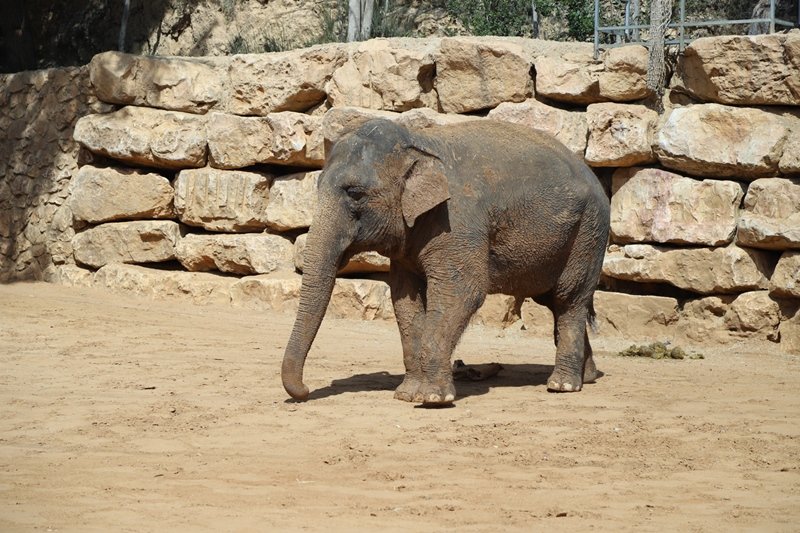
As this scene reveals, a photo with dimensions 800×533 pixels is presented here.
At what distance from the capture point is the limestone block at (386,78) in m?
13.1

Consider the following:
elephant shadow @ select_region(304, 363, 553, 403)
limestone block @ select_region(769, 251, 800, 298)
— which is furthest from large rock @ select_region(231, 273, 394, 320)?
limestone block @ select_region(769, 251, 800, 298)

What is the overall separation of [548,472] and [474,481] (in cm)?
49

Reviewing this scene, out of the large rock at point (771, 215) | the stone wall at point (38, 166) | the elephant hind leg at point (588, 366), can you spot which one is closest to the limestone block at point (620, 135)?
the large rock at point (771, 215)

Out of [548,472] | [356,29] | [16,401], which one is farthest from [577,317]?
[356,29]

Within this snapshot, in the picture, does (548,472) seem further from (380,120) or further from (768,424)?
(380,120)

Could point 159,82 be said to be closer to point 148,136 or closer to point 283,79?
point 148,136

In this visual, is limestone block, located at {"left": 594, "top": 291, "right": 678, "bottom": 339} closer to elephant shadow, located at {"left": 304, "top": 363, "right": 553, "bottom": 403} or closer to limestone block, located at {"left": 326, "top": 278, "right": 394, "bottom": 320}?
elephant shadow, located at {"left": 304, "top": 363, "right": 553, "bottom": 403}

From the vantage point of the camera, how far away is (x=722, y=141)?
11836 mm

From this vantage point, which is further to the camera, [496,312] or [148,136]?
[148,136]

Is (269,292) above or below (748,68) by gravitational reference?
below

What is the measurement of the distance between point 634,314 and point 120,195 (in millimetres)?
6326

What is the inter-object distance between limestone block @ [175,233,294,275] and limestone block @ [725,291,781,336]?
196 inches

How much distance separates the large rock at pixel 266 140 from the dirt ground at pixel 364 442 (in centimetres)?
302

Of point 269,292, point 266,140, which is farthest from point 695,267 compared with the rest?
point 266,140
